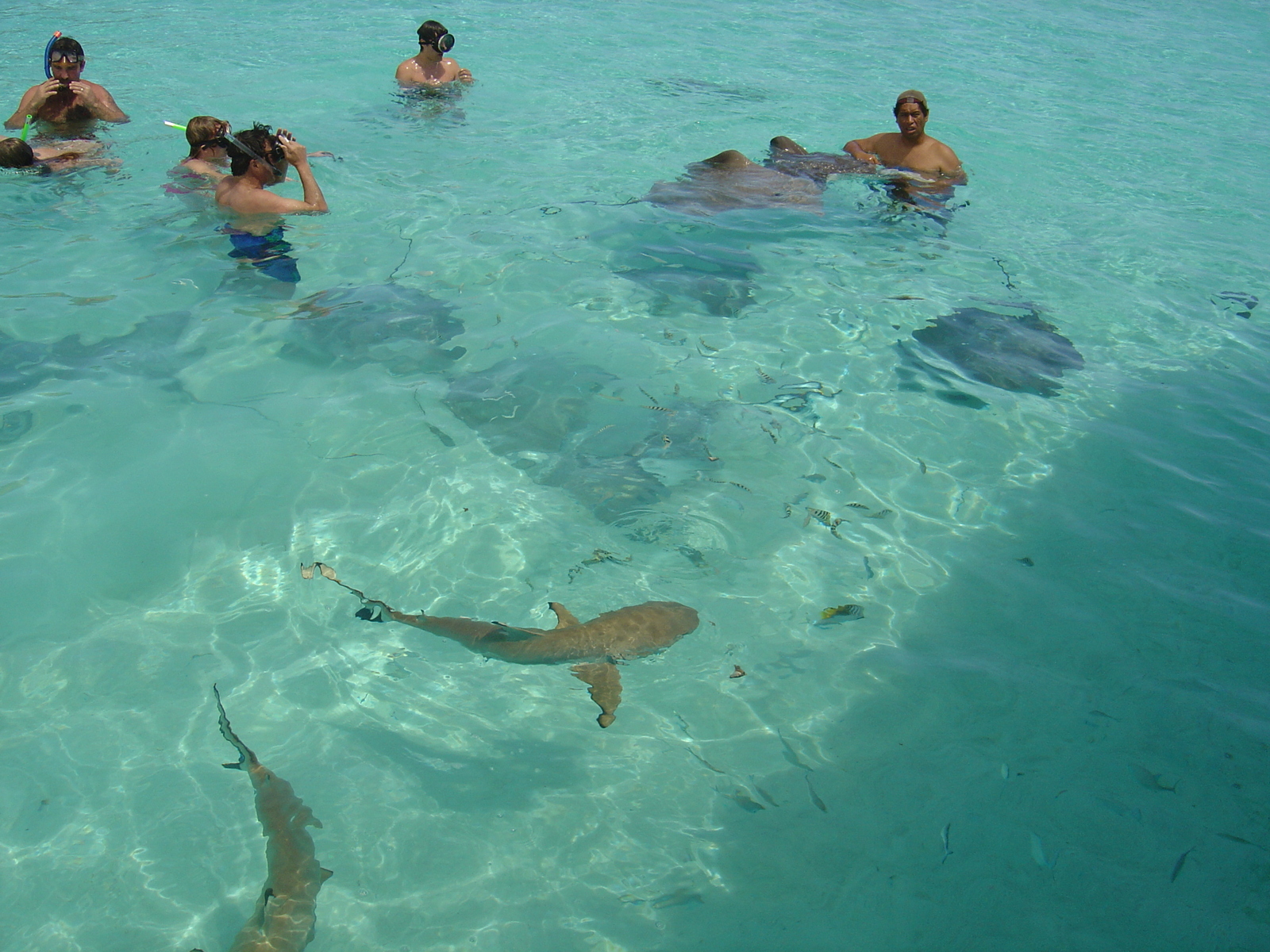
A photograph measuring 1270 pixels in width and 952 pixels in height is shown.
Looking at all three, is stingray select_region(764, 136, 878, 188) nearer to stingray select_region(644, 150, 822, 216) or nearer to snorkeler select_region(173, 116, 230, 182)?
stingray select_region(644, 150, 822, 216)

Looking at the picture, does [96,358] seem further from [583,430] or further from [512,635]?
[512,635]

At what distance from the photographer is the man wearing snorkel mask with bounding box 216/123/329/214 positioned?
22.8 feet

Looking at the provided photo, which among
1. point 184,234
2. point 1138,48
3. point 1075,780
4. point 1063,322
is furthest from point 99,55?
point 1138,48

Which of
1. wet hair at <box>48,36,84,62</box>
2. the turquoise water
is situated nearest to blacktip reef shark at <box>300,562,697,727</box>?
the turquoise water

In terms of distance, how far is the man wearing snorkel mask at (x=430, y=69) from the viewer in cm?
1115

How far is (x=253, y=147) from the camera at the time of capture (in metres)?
7.04

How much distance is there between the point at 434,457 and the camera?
5059mm

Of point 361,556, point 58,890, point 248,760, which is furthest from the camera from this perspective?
point 361,556

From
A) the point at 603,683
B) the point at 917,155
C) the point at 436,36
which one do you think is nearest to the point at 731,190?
the point at 917,155

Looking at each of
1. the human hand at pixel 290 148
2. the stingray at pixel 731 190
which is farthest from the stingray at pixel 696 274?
the human hand at pixel 290 148

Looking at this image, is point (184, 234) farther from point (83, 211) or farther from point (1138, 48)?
point (1138, 48)

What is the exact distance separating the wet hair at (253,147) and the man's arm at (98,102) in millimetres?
3582

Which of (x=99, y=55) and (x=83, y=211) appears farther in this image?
(x=99, y=55)

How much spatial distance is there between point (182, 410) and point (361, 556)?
1955mm
